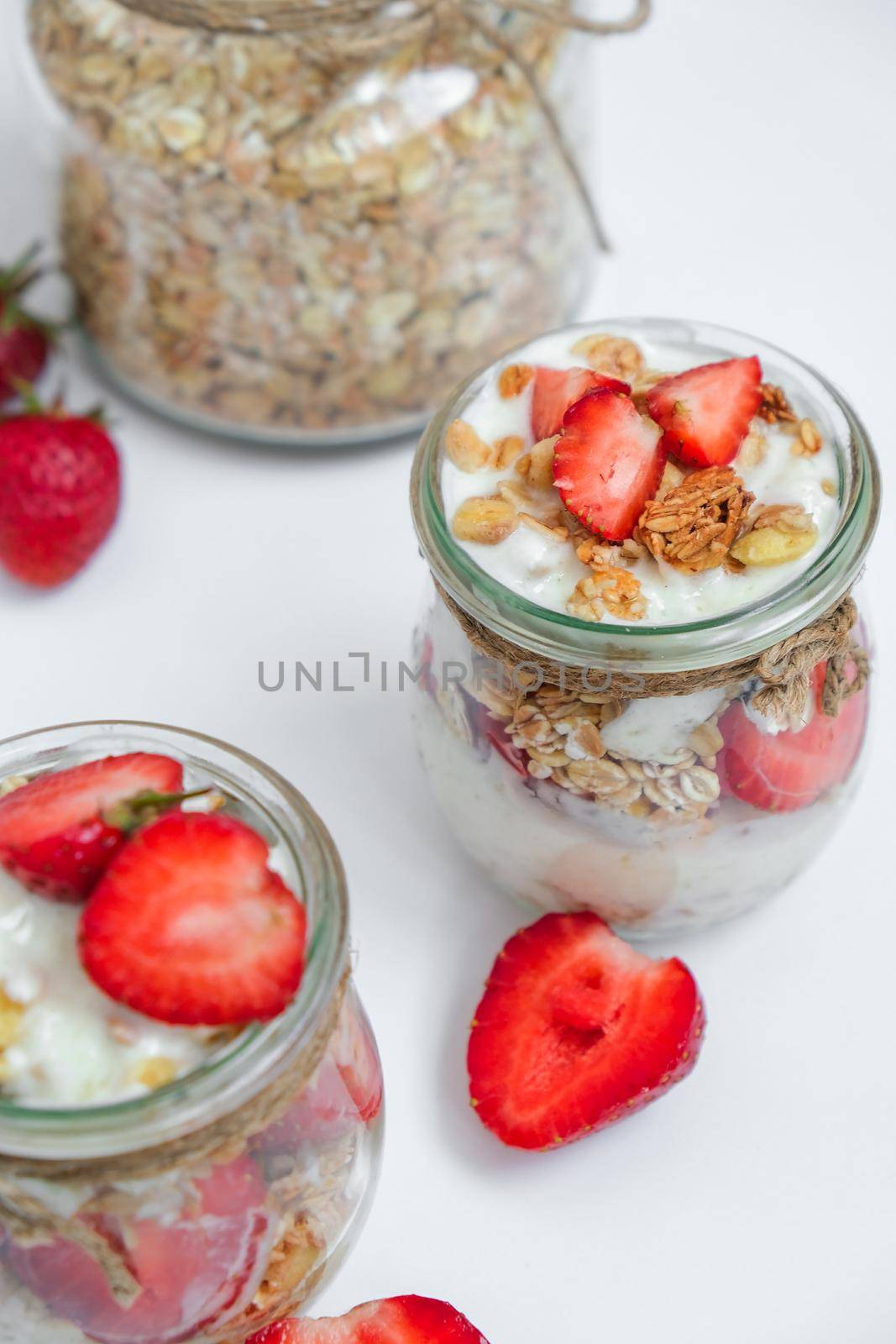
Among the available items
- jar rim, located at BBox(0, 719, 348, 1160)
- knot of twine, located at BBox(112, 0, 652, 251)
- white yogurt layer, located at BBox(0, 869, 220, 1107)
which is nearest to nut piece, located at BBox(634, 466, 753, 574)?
jar rim, located at BBox(0, 719, 348, 1160)

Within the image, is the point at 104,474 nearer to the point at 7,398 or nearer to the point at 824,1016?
the point at 7,398

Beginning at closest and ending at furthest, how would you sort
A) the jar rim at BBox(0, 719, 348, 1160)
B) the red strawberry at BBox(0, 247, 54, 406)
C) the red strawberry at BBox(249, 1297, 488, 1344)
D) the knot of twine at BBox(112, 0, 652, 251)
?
the jar rim at BBox(0, 719, 348, 1160)
the red strawberry at BBox(249, 1297, 488, 1344)
the knot of twine at BBox(112, 0, 652, 251)
the red strawberry at BBox(0, 247, 54, 406)

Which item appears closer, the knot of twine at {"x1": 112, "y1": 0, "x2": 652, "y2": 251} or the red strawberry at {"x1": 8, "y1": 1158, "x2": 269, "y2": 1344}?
the red strawberry at {"x1": 8, "y1": 1158, "x2": 269, "y2": 1344}

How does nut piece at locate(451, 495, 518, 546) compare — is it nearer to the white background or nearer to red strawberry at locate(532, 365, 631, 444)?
red strawberry at locate(532, 365, 631, 444)

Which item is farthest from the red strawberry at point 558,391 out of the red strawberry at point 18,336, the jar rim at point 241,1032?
the red strawberry at point 18,336

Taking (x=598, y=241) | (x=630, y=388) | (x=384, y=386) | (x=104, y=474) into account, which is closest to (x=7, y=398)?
(x=104, y=474)

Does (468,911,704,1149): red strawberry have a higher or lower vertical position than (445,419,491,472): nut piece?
lower
